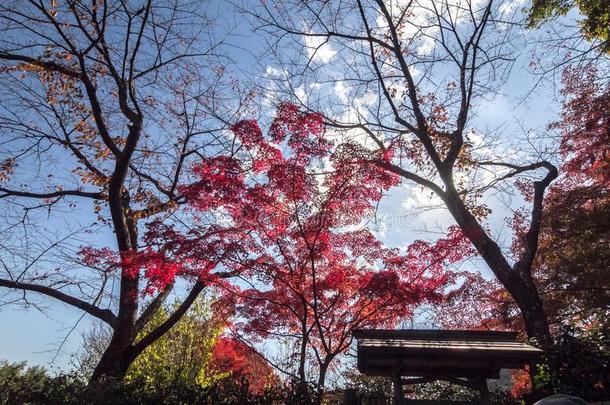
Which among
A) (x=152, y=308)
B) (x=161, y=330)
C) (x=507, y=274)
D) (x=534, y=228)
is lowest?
(x=161, y=330)

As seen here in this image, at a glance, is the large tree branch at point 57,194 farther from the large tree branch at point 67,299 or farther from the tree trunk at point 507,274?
the tree trunk at point 507,274

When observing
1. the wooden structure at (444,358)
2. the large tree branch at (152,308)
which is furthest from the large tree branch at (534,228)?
the large tree branch at (152,308)

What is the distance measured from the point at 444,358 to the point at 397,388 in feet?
2.75

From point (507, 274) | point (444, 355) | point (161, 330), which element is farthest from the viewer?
point (161, 330)

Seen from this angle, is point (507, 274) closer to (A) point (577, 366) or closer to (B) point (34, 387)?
(A) point (577, 366)

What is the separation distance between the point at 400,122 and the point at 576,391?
6.56m

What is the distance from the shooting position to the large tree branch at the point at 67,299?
1041 cm

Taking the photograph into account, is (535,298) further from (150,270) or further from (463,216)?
(150,270)

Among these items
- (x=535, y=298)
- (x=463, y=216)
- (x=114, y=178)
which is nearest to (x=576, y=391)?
(x=535, y=298)

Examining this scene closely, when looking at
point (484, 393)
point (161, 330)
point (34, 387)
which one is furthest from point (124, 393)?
point (484, 393)

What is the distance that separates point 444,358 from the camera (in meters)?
6.29

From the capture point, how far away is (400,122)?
10445 millimetres

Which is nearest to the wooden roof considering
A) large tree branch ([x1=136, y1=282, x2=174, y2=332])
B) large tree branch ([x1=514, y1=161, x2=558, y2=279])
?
large tree branch ([x1=514, y1=161, x2=558, y2=279])

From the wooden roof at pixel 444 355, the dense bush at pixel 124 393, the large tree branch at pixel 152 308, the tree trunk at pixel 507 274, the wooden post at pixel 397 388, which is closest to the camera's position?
the wooden roof at pixel 444 355
